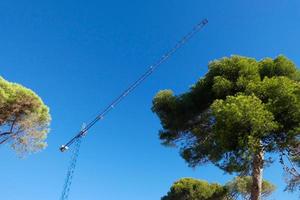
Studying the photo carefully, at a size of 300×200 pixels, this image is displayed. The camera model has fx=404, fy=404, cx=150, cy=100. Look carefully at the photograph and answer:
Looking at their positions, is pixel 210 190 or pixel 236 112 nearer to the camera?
pixel 236 112

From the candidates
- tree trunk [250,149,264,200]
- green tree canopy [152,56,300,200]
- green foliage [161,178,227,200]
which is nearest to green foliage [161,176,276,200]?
green foliage [161,178,227,200]

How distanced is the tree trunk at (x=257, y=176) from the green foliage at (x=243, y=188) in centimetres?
1395

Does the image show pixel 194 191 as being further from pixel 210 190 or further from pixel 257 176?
pixel 257 176

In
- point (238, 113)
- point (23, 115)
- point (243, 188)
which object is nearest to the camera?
point (238, 113)

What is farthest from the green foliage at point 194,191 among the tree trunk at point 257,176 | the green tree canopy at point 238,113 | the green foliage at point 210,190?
the tree trunk at point 257,176

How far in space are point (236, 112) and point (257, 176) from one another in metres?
2.79

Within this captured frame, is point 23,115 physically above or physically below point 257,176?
above

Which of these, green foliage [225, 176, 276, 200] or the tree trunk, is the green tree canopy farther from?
green foliage [225, 176, 276, 200]

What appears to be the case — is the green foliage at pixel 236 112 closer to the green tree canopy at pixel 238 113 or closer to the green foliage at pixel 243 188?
the green tree canopy at pixel 238 113

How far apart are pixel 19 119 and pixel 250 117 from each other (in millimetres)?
12204

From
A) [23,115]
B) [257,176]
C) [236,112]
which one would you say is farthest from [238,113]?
[23,115]

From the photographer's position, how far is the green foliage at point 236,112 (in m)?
11.1

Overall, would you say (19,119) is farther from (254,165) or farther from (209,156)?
(254,165)

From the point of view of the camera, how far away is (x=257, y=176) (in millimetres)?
12570
